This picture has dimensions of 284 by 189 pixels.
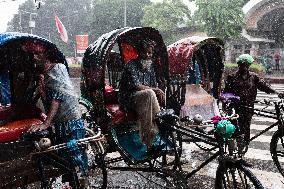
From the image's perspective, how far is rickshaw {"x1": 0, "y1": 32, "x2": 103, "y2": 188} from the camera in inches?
138

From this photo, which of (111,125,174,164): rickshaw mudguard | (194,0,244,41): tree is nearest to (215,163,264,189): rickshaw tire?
(111,125,174,164): rickshaw mudguard

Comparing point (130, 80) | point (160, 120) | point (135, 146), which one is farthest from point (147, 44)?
point (135, 146)

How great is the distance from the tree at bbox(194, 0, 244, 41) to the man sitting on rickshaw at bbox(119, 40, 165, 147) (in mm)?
20052

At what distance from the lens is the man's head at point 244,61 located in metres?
5.87

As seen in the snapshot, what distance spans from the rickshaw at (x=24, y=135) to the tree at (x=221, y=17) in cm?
2121

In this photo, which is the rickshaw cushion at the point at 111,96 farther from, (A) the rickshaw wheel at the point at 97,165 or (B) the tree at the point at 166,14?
(B) the tree at the point at 166,14

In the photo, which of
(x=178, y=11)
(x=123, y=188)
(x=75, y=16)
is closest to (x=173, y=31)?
(x=178, y=11)

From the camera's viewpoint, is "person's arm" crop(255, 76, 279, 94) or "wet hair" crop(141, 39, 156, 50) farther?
"person's arm" crop(255, 76, 279, 94)

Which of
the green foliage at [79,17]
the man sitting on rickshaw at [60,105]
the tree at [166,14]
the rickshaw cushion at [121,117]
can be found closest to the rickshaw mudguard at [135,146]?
the rickshaw cushion at [121,117]

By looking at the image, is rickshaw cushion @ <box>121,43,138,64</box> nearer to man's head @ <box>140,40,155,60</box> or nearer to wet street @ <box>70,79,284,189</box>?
man's head @ <box>140,40,155,60</box>

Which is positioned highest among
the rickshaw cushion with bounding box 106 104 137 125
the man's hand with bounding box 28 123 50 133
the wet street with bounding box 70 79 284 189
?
the man's hand with bounding box 28 123 50 133

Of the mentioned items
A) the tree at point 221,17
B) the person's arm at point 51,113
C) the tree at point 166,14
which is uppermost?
the tree at point 166,14

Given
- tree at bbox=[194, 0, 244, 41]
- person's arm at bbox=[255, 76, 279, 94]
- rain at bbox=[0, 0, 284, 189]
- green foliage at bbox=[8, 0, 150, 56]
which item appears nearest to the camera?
rain at bbox=[0, 0, 284, 189]

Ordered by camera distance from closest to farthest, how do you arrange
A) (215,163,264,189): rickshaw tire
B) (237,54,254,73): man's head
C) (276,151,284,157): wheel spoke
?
(215,163,264,189): rickshaw tire → (276,151,284,157): wheel spoke → (237,54,254,73): man's head
